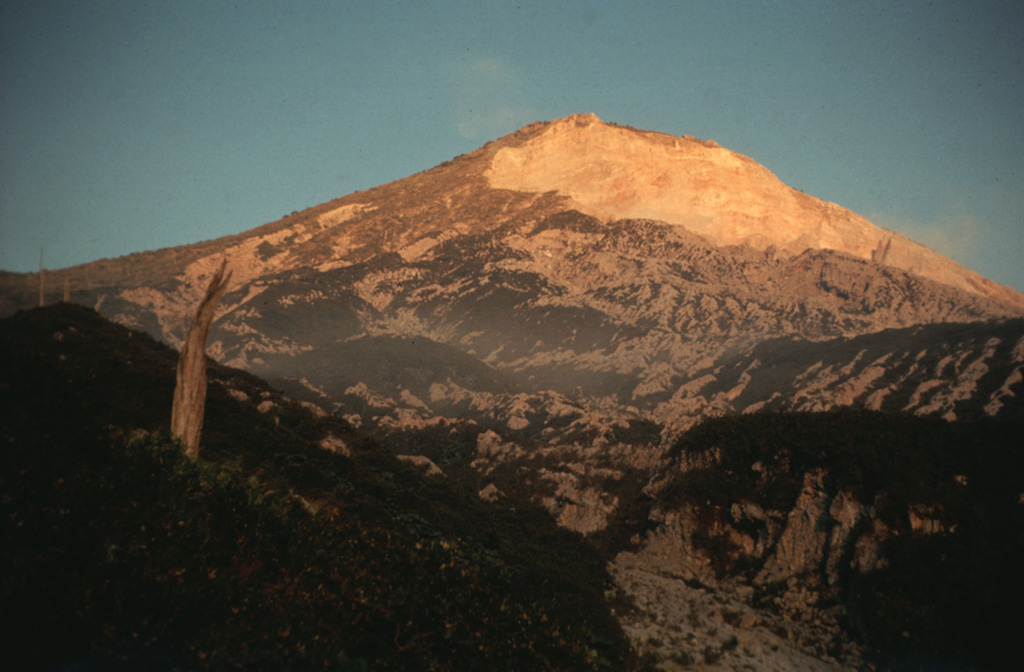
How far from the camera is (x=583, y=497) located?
3438 centimetres

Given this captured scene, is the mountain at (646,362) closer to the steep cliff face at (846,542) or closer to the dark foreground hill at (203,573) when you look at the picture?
the steep cliff face at (846,542)

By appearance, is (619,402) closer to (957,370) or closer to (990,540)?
(957,370)

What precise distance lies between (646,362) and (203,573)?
115m

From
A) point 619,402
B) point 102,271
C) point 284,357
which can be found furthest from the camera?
point 102,271

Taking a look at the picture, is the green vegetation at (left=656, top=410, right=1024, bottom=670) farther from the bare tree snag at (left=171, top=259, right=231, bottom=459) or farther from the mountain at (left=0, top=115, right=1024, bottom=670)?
the bare tree snag at (left=171, top=259, right=231, bottom=459)

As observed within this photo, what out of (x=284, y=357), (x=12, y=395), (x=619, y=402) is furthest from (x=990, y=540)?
(x=284, y=357)

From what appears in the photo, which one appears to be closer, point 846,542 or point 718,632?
point 718,632

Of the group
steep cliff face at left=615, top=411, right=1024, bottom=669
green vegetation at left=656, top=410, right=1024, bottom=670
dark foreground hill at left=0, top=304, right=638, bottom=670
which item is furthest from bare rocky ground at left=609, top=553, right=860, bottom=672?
dark foreground hill at left=0, top=304, right=638, bottom=670

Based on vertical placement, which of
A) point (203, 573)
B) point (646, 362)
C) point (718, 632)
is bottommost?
point (718, 632)

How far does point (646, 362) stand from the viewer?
118 m

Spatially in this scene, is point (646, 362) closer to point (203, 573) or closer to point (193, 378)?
point (193, 378)

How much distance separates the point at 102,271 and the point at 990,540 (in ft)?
627

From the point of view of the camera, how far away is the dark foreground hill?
645cm

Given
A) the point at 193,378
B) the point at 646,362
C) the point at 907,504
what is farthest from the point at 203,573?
the point at 646,362
